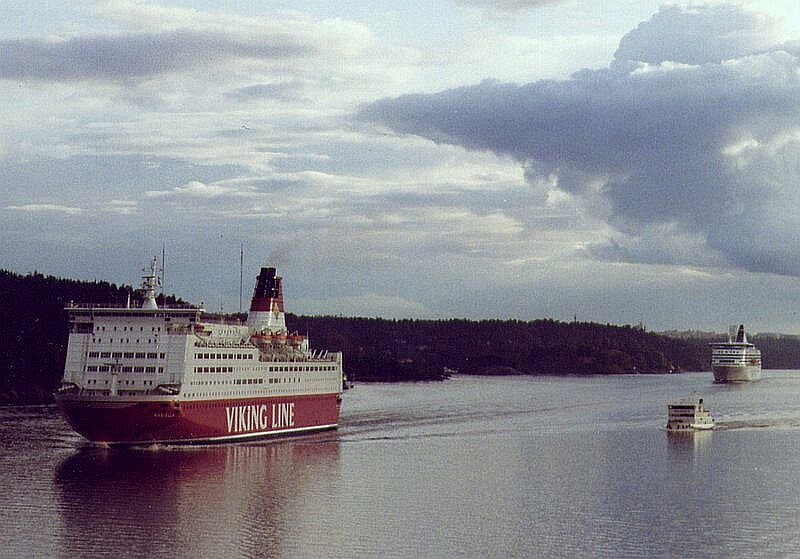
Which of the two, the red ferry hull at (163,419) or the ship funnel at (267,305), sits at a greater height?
the ship funnel at (267,305)

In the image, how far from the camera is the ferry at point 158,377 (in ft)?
180

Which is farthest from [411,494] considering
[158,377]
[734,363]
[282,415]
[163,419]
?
[734,363]

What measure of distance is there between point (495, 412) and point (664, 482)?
133 ft

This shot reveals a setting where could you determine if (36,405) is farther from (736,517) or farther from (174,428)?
(736,517)

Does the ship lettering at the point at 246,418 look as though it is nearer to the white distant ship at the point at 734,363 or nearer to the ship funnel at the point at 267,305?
the ship funnel at the point at 267,305

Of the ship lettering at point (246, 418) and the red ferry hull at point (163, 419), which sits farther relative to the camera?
the ship lettering at point (246, 418)

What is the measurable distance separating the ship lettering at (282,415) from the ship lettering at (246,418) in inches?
40.9

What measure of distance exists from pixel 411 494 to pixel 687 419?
3773cm

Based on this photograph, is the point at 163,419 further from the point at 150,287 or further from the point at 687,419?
the point at 687,419

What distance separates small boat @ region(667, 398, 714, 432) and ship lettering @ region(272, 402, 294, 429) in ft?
92.7

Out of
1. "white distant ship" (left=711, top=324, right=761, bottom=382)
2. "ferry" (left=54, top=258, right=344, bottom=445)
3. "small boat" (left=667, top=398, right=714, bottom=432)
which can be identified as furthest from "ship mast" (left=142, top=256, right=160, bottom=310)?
"white distant ship" (left=711, top=324, right=761, bottom=382)

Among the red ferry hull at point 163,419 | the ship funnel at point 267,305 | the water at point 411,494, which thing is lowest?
the water at point 411,494

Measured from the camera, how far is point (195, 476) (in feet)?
163

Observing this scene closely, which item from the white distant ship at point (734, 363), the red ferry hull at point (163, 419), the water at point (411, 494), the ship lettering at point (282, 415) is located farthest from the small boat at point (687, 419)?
the white distant ship at point (734, 363)
